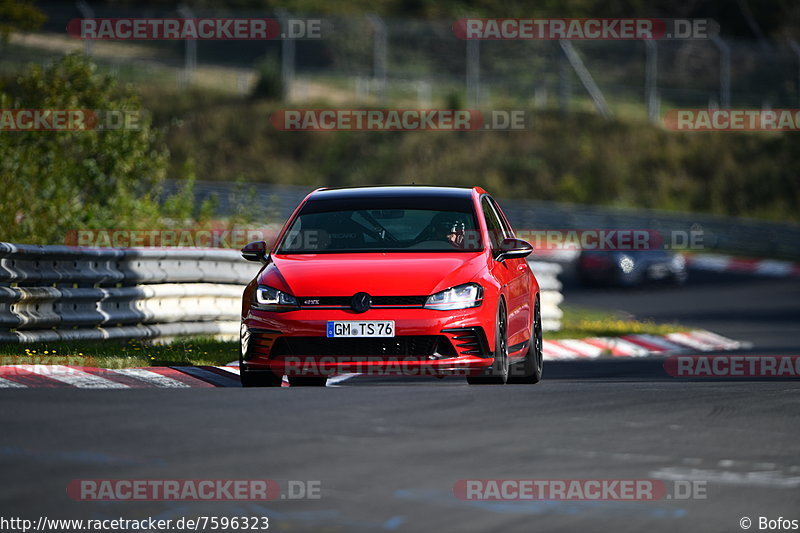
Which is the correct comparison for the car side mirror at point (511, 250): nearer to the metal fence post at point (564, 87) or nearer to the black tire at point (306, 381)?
the black tire at point (306, 381)

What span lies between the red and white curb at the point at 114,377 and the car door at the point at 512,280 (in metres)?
2.30

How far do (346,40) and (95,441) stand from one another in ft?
162

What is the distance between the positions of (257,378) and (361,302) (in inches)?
42.7

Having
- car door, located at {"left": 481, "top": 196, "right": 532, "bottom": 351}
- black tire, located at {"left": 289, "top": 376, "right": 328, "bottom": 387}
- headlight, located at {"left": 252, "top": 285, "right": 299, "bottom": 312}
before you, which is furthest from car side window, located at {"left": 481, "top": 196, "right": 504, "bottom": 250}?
headlight, located at {"left": 252, "top": 285, "right": 299, "bottom": 312}

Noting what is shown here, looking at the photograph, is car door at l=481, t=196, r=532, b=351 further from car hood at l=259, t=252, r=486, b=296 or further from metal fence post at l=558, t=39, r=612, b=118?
metal fence post at l=558, t=39, r=612, b=118

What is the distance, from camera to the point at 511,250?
11.8 meters

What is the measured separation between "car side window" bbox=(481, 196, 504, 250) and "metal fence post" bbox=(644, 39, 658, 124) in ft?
107

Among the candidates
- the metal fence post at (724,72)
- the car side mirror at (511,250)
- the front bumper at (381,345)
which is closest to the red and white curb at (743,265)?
the metal fence post at (724,72)

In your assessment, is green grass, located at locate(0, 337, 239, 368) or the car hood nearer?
the car hood

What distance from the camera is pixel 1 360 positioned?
11469 mm

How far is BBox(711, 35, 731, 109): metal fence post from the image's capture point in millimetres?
43062

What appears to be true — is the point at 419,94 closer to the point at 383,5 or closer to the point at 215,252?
Result: the point at 383,5

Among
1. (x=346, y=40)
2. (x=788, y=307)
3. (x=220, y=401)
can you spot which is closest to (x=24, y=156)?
(x=220, y=401)

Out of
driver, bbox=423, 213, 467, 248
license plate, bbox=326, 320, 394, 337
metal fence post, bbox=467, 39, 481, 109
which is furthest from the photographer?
metal fence post, bbox=467, 39, 481, 109
